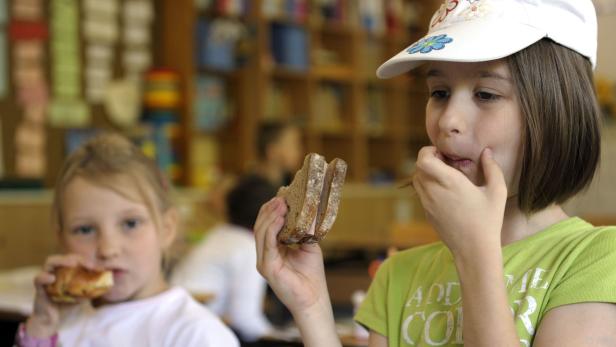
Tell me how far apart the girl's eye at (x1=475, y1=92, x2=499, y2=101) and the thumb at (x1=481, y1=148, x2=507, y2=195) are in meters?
0.07

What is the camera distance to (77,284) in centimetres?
174

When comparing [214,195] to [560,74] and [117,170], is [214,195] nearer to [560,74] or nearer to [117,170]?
[117,170]

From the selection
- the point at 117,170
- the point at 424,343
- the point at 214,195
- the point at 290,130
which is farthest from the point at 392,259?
the point at 290,130

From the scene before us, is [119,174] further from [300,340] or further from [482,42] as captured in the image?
[482,42]

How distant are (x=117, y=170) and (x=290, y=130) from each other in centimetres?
359

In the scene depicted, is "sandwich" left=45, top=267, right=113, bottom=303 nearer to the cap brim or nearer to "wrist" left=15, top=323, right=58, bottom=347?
"wrist" left=15, top=323, right=58, bottom=347

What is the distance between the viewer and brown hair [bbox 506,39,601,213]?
1145 mm

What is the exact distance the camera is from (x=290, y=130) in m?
5.45

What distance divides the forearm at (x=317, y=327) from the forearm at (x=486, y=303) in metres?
0.28

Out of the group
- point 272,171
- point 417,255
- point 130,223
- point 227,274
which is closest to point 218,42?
point 272,171

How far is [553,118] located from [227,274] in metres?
2.79

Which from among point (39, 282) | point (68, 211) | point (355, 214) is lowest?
point (355, 214)

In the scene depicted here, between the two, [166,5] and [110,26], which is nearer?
[110,26]

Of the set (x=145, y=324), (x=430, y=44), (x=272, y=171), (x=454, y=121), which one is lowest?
(x=272, y=171)
